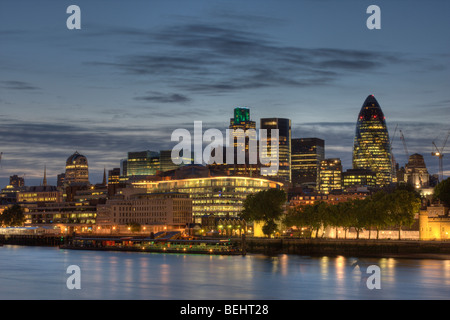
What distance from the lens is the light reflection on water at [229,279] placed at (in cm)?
8212

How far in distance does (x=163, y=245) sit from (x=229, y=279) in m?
71.1

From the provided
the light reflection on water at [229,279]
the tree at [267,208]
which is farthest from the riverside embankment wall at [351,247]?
the light reflection on water at [229,279]

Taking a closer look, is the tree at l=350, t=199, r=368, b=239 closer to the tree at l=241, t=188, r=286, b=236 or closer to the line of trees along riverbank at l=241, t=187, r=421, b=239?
the line of trees along riverbank at l=241, t=187, r=421, b=239

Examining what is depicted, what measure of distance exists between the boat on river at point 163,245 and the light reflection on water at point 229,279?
59.7 ft

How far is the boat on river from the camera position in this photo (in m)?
150


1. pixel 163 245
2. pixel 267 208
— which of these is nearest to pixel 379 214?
pixel 267 208

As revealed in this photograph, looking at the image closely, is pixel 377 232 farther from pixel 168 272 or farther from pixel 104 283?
pixel 104 283

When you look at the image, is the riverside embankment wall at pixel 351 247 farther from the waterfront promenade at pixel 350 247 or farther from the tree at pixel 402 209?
the tree at pixel 402 209

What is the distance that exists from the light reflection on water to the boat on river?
18203 millimetres

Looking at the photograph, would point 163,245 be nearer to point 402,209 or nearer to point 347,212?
point 347,212

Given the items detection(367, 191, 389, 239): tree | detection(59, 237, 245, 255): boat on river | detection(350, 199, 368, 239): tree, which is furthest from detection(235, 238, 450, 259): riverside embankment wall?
detection(59, 237, 245, 255): boat on river

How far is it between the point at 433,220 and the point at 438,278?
1984 inches

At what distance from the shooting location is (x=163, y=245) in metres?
165
